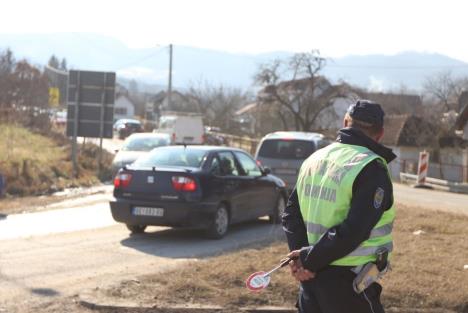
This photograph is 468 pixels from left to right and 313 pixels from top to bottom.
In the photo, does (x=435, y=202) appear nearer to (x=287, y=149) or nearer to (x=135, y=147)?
(x=287, y=149)

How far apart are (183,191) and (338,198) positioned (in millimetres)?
7265

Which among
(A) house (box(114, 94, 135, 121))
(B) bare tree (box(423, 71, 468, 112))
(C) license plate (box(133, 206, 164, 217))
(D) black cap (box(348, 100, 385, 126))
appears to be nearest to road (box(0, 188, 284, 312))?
(C) license plate (box(133, 206, 164, 217))

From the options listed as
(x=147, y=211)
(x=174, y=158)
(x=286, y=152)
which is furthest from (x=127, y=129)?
→ (x=147, y=211)

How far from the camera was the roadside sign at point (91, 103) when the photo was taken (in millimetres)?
Answer: 23766

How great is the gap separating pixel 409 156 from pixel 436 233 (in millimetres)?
49918

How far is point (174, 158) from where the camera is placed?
11469mm

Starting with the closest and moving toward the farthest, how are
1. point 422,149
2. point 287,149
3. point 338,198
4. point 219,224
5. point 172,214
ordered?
1. point 338,198
2. point 172,214
3. point 219,224
4. point 287,149
5. point 422,149

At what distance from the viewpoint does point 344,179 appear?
3.56 metres

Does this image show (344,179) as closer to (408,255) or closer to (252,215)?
(408,255)

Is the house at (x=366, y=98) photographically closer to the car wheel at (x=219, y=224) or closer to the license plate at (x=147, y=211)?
the car wheel at (x=219, y=224)

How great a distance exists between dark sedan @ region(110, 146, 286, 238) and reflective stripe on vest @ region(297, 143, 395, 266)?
701cm

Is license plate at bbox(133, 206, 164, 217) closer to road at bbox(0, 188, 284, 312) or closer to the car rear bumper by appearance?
the car rear bumper

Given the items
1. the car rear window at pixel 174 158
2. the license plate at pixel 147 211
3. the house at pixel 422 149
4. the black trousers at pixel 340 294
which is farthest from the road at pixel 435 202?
the house at pixel 422 149

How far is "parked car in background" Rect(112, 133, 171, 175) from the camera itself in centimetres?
2094
